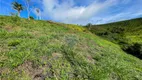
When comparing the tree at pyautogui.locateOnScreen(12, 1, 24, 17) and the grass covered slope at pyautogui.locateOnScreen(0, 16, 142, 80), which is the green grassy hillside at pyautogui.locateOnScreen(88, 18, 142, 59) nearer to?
the grass covered slope at pyautogui.locateOnScreen(0, 16, 142, 80)

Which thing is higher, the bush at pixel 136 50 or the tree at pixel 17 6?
the tree at pixel 17 6

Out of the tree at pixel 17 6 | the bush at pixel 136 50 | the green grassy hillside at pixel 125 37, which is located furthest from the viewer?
the tree at pixel 17 6

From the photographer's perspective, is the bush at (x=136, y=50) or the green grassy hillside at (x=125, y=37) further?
the green grassy hillside at (x=125, y=37)

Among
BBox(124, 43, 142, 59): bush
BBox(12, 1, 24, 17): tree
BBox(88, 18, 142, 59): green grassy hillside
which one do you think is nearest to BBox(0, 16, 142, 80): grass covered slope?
BBox(124, 43, 142, 59): bush

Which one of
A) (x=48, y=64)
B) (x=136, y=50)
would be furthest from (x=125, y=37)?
(x=48, y=64)

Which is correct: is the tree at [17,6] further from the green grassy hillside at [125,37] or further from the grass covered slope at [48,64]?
the grass covered slope at [48,64]

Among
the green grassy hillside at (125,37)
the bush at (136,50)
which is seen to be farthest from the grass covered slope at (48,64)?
the green grassy hillside at (125,37)

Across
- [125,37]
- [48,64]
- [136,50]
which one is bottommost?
[125,37]

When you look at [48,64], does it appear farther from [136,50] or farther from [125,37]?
[125,37]

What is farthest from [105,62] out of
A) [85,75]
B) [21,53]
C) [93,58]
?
[21,53]

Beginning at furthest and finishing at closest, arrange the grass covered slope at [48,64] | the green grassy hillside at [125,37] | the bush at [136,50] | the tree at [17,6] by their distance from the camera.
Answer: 1. the tree at [17,6]
2. the green grassy hillside at [125,37]
3. the bush at [136,50]
4. the grass covered slope at [48,64]

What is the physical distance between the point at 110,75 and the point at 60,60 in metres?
4.03

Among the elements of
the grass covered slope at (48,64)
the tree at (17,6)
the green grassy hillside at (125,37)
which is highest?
the tree at (17,6)

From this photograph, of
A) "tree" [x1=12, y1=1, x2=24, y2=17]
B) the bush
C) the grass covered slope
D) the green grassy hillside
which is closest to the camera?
the grass covered slope
